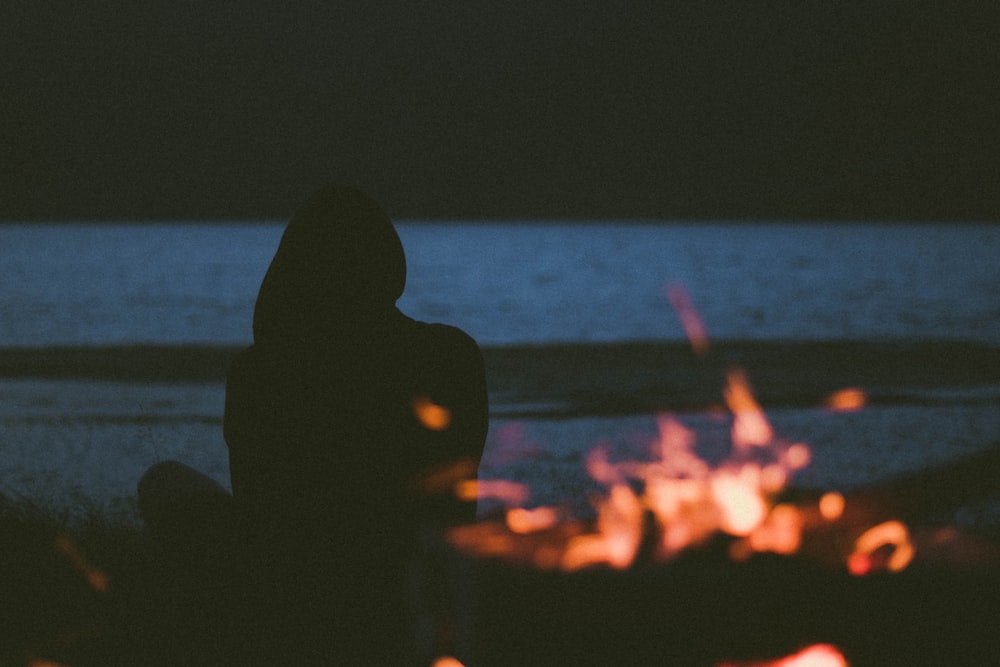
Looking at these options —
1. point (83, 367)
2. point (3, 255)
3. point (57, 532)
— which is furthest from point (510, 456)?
point (3, 255)

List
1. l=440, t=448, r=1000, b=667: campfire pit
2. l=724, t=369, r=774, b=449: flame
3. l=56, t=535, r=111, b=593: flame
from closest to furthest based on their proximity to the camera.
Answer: l=440, t=448, r=1000, b=667: campfire pit, l=56, t=535, r=111, b=593: flame, l=724, t=369, r=774, b=449: flame

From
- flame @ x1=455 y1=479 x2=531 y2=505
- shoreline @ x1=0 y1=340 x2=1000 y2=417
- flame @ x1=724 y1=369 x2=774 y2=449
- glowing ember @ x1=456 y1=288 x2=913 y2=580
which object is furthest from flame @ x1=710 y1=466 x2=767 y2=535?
shoreline @ x1=0 y1=340 x2=1000 y2=417

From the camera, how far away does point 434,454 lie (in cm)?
263

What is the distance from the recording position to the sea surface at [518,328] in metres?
7.47

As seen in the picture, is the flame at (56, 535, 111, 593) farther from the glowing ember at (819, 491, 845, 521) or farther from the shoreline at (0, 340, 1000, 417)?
the shoreline at (0, 340, 1000, 417)

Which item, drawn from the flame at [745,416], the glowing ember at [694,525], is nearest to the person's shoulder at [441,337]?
the glowing ember at [694,525]

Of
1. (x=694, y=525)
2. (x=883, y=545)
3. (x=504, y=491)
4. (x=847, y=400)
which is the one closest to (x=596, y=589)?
(x=694, y=525)

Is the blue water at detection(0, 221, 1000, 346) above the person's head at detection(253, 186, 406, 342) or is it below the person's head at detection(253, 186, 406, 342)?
above

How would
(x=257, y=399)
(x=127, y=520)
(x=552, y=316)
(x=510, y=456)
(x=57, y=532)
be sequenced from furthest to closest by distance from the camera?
(x=552, y=316) → (x=510, y=456) → (x=127, y=520) → (x=57, y=532) → (x=257, y=399)

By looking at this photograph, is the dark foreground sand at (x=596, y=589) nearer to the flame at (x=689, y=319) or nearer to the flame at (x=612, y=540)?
the flame at (x=612, y=540)

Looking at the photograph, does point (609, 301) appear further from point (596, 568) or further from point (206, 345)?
point (596, 568)

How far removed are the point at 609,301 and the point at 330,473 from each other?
32007 mm

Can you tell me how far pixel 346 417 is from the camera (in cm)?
259

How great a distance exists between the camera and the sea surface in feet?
24.5
